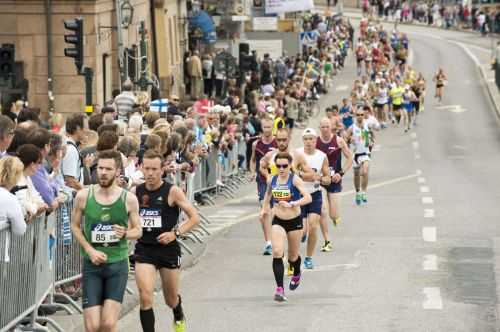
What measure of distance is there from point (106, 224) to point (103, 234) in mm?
85

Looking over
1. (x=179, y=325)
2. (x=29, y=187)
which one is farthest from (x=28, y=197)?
(x=179, y=325)

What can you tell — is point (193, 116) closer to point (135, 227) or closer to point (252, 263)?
point (252, 263)

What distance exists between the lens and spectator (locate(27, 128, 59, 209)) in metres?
14.3

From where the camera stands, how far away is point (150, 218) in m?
13.9

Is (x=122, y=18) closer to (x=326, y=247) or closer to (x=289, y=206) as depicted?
(x=326, y=247)

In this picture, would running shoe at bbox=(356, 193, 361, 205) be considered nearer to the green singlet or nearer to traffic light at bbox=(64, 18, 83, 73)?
traffic light at bbox=(64, 18, 83, 73)

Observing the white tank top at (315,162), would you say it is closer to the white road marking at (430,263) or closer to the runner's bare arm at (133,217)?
the white road marking at (430,263)

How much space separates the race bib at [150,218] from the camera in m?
13.9

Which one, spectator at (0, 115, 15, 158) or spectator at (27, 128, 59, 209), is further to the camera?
spectator at (0, 115, 15, 158)

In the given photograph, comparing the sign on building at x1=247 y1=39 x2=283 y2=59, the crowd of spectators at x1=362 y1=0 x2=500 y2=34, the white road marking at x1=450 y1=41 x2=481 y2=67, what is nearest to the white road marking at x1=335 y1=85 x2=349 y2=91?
the sign on building at x1=247 y1=39 x2=283 y2=59

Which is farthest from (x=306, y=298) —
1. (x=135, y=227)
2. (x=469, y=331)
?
(x=135, y=227)

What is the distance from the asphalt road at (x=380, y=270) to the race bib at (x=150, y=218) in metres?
1.79

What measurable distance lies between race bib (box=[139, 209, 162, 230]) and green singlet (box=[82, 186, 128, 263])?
Answer: 104 cm

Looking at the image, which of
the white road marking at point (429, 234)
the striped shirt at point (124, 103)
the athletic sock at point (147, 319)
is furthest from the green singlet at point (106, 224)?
the striped shirt at point (124, 103)
